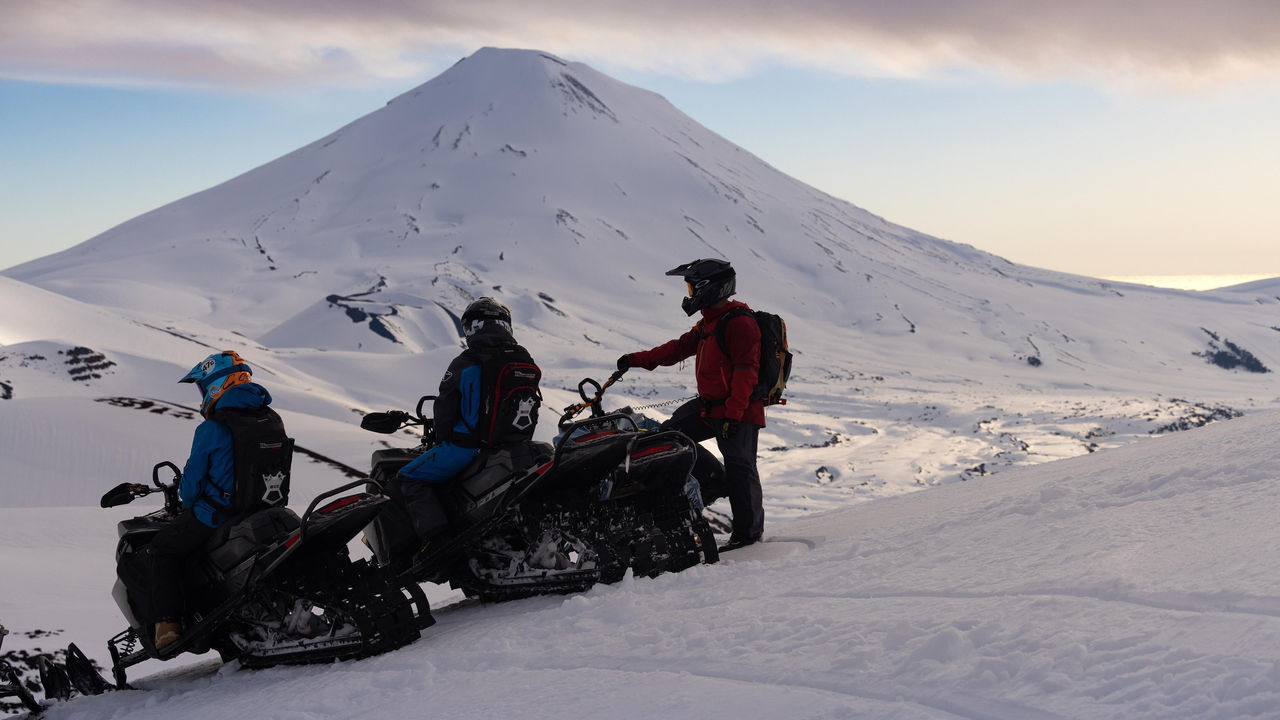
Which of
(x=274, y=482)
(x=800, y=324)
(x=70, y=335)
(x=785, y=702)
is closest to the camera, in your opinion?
(x=785, y=702)

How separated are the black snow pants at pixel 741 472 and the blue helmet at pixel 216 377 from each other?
2.61m

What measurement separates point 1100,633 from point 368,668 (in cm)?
319

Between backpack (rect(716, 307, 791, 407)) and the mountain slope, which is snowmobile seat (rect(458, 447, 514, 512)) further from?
the mountain slope

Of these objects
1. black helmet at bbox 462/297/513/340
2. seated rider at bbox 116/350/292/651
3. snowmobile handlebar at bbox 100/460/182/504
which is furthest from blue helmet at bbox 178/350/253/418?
black helmet at bbox 462/297/513/340

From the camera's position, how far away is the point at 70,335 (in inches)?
1362

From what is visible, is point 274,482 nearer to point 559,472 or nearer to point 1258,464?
point 559,472

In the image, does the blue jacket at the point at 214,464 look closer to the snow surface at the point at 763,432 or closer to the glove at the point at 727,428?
the snow surface at the point at 763,432

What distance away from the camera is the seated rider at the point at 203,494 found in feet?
17.3

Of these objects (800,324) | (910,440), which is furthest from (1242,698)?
(800,324)

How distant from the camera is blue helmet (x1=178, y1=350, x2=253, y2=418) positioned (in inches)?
209

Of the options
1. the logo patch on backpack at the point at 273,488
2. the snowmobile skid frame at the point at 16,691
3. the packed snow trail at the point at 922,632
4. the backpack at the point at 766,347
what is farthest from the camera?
the backpack at the point at 766,347

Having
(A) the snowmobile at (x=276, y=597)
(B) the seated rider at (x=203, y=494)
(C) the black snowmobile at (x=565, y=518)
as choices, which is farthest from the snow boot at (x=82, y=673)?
(C) the black snowmobile at (x=565, y=518)

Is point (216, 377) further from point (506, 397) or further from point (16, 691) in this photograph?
point (16, 691)

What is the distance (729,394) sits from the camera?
6.72 meters
